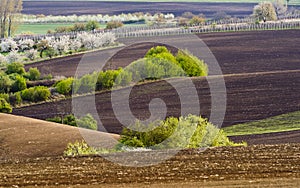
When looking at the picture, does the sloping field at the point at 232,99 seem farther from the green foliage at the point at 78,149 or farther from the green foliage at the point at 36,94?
the green foliage at the point at 78,149

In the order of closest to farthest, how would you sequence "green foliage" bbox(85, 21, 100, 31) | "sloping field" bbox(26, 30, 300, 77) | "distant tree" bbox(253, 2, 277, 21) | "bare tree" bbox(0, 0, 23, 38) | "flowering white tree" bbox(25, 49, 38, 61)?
"sloping field" bbox(26, 30, 300, 77), "flowering white tree" bbox(25, 49, 38, 61), "bare tree" bbox(0, 0, 23, 38), "green foliage" bbox(85, 21, 100, 31), "distant tree" bbox(253, 2, 277, 21)

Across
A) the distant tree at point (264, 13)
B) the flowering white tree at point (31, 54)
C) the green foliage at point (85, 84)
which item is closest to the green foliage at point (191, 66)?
the green foliage at point (85, 84)

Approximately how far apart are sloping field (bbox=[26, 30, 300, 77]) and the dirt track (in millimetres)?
37513

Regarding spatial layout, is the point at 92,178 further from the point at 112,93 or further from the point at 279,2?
the point at 279,2

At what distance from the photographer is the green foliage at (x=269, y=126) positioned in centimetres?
4291

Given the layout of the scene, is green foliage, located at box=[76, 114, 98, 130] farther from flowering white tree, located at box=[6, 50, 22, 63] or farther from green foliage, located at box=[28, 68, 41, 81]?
flowering white tree, located at box=[6, 50, 22, 63]

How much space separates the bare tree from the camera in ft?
326

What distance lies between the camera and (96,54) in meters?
77.0

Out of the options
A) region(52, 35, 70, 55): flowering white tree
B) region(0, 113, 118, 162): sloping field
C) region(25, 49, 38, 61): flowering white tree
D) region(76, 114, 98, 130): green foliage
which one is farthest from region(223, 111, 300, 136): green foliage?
region(52, 35, 70, 55): flowering white tree

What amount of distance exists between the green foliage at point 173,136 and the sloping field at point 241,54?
102ft

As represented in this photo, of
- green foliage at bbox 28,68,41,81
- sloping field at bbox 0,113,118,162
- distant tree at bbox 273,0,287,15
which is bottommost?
distant tree at bbox 273,0,287,15

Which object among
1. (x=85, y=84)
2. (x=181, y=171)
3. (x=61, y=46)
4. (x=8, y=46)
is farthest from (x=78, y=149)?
(x=8, y=46)

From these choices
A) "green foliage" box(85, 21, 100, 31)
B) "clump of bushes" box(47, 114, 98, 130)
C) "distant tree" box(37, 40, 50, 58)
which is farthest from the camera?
"green foliage" box(85, 21, 100, 31)

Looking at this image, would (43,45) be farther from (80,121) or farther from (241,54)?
(80,121)
